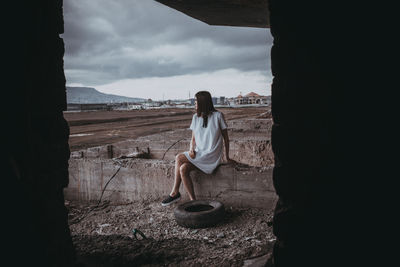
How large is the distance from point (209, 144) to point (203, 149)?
144 mm

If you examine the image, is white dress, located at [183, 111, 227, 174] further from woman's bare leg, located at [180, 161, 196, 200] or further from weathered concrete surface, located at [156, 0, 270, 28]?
weathered concrete surface, located at [156, 0, 270, 28]

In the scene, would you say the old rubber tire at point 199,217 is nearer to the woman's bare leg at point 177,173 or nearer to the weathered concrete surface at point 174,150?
the woman's bare leg at point 177,173

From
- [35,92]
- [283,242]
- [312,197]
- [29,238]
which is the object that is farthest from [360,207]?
[35,92]

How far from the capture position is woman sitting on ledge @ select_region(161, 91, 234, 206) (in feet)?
16.3

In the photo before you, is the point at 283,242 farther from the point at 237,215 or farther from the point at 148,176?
the point at 148,176

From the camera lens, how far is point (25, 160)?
1.93m

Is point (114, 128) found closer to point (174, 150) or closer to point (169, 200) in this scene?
point (174, 150)

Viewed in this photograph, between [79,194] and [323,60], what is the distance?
230 inches

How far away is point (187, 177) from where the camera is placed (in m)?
4.95

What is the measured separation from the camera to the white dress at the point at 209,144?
4.96 metres

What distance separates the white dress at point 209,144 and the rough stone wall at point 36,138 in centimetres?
285

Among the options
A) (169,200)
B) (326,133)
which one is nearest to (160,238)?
(169,200)

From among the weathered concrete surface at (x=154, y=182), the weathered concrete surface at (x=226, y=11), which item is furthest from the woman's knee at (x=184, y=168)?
the weathered concrete surface at (x=226, y=11)

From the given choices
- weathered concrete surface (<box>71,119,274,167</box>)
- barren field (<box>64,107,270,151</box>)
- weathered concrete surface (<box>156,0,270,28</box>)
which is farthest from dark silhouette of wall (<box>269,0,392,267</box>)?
barren field (<box>64,107,270,151</box>)
